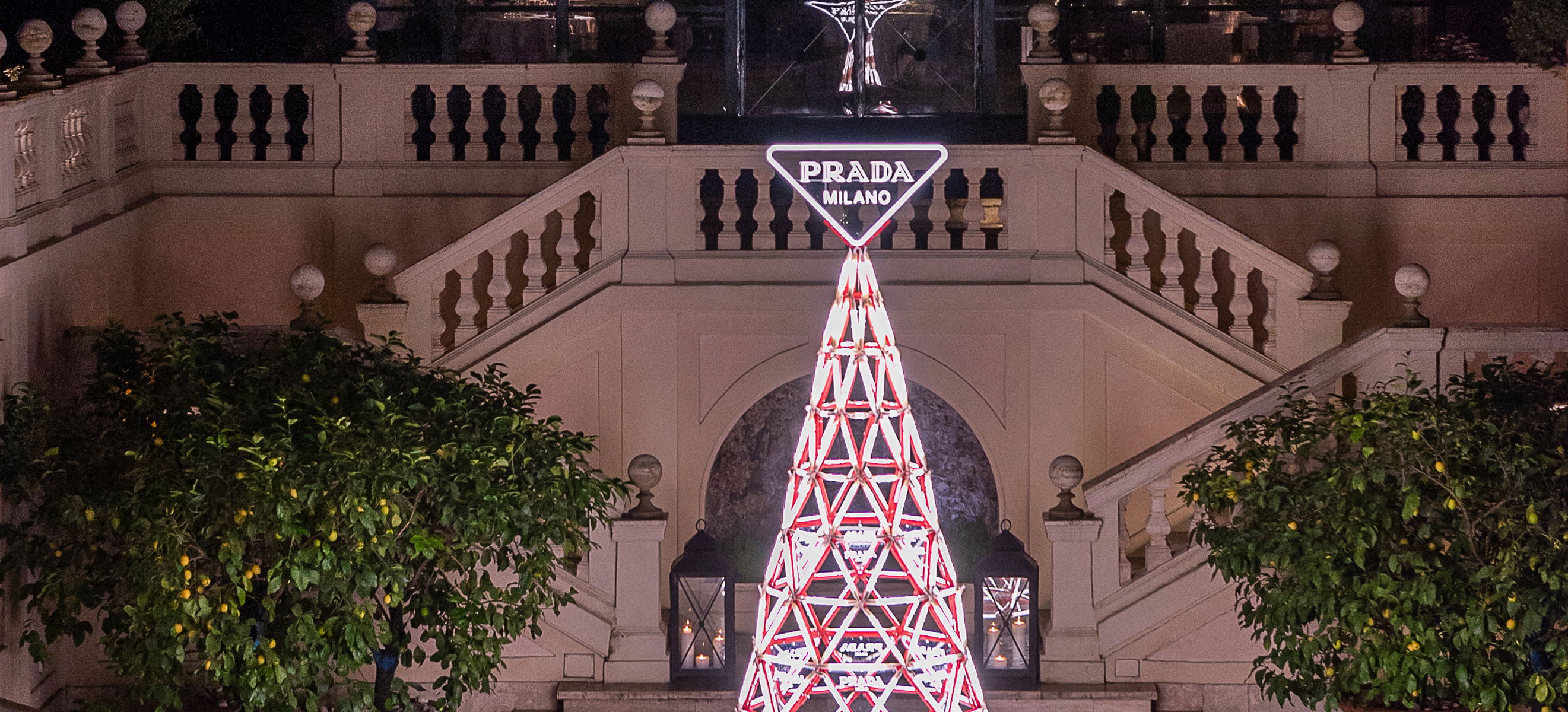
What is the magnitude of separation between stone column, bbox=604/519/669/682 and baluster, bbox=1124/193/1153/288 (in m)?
2.55

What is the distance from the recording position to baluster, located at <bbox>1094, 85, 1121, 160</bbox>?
33.9ft

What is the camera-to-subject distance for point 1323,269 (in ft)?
30.4

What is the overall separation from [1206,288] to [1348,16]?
5.54ft

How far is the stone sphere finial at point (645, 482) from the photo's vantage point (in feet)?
28.5

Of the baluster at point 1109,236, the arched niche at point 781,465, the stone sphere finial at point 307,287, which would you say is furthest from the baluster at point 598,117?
the baluster at point 1109,236

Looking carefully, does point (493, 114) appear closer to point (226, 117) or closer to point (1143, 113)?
point (226, 117)

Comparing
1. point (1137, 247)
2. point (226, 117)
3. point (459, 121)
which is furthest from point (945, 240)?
point (226, 117)

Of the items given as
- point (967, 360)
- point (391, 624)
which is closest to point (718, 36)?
point (967, 360)

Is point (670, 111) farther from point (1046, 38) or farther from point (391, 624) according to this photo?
point (391, 624)

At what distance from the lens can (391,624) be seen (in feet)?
24.0

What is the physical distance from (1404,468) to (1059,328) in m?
2.84

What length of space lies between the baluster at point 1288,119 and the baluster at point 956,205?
5.41ft

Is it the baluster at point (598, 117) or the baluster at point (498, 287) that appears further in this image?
the baluster at point (598, 117)

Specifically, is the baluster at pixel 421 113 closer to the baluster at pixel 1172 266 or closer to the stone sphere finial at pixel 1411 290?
the baluster at pixel 1172 266
